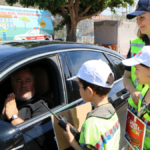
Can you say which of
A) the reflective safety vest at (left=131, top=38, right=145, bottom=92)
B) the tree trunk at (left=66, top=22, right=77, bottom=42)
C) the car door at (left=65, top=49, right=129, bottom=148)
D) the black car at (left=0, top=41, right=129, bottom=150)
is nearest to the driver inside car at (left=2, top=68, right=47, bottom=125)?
the black car at (left=0, top=41, right=129, bottom=150)

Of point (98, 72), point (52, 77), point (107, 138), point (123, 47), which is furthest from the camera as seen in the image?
point (123, 47)

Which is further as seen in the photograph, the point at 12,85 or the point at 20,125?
the point at 12,85

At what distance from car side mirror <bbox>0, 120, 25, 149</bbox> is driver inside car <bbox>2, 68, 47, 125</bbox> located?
0.57 meters

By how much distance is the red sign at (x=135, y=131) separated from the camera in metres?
1.43

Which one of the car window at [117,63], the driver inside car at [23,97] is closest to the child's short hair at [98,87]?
the driver inside car at [23,97]

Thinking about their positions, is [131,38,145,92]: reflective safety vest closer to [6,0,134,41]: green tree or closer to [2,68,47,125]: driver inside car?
[2,68,47,125]: driver inside car

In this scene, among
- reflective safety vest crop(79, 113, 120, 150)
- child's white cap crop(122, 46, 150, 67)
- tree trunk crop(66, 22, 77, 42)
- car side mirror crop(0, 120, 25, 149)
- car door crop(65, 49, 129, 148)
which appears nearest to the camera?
car side mirror crop(0, 120, 25, 149)

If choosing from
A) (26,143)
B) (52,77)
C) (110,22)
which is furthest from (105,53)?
(110,22)

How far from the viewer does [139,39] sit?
1.82 metres

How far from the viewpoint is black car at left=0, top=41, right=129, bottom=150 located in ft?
4.41

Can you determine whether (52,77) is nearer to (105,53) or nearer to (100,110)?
(100,110)

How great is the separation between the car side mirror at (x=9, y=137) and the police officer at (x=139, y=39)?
1.05 metres

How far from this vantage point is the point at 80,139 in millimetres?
1308

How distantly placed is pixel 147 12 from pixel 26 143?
1.51 meters
